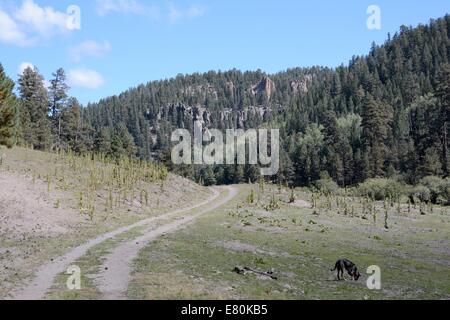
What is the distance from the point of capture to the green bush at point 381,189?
77375mm

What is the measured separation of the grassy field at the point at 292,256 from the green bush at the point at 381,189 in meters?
26.2

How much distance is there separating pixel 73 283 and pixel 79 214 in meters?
21.1

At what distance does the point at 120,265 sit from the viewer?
69.0 ft

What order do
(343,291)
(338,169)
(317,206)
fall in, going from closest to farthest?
(343,291) → (317,206) → (338,169)

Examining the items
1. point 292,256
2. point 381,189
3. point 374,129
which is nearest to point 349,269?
point 292,256

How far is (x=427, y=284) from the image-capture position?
74.3 ft

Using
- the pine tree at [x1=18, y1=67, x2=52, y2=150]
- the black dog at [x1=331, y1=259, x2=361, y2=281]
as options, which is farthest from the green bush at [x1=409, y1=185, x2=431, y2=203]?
the pine tree at [x1=18, y1=67, x2=52, y2=150]

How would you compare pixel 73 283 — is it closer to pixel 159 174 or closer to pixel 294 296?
pixel 294 296

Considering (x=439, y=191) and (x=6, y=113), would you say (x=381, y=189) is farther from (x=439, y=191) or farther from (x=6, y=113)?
(x=6, y=113)

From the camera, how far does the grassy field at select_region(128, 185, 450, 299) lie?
1830cm

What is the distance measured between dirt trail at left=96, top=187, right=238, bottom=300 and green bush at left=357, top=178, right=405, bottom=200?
2045 inches

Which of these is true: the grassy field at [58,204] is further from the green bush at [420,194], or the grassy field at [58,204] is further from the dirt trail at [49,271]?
the green bush at [420,194]

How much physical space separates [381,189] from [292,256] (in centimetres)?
5713
